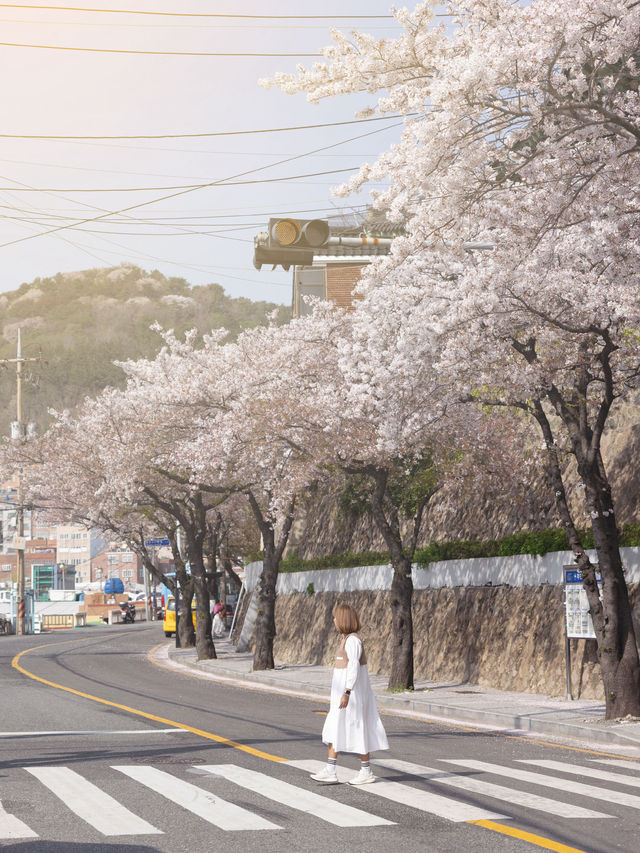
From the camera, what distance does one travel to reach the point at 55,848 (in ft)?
22.7

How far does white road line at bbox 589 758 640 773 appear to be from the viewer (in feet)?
36.9

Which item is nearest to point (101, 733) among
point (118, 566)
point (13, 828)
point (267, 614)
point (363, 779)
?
point (363, 779)

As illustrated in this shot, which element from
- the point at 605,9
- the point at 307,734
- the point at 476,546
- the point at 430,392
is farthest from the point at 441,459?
the point at 605,9

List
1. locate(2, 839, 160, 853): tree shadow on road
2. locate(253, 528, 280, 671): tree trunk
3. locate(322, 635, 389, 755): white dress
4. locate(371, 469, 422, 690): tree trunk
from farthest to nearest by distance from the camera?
locate(253, 528, 280, 671): tree trunk < locate(371, 469, 422, 690): tree trunk < locate(322, 635, 389, 755): white dress < locate(2, 839, 160, 853): tree shadow on road

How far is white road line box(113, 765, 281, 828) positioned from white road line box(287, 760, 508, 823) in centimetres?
137

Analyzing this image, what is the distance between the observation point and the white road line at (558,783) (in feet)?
29.7

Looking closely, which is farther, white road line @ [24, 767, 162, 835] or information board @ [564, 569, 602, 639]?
information board @ [564, 569, 602, 639]

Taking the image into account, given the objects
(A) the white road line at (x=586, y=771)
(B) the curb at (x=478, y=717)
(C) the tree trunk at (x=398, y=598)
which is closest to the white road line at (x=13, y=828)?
(A) the white road line at (x=586, y=771)

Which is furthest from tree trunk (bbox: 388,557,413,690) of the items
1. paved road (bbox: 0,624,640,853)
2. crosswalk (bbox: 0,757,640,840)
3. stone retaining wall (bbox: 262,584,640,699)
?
crosswalk (bbox: 0,757,640,840)

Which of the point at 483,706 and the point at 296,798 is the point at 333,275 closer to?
the point at 483,706

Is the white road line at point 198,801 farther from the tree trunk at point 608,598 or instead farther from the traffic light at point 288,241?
the tree trunk at point 608,598

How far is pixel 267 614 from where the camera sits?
29906 millimetres

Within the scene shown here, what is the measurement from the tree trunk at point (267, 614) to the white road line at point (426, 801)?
63.0 ft

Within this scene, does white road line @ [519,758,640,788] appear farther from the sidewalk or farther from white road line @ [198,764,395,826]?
white road line @ [198,764,395,826]
